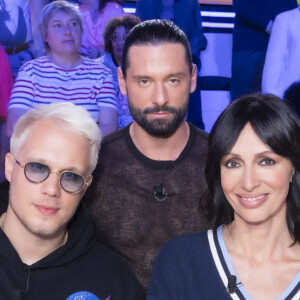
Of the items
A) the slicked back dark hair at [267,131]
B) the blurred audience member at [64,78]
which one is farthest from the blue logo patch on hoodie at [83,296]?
the blurred audience member at [64,78]

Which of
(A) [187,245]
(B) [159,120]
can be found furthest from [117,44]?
(A) [187,245]

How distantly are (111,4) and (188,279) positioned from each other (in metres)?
2.81

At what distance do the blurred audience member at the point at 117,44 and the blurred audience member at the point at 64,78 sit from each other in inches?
12.1

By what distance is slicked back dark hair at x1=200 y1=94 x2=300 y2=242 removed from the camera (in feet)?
7.61

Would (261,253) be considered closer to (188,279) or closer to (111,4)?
(188,279)

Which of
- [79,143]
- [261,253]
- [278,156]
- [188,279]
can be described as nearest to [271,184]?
[278,156]

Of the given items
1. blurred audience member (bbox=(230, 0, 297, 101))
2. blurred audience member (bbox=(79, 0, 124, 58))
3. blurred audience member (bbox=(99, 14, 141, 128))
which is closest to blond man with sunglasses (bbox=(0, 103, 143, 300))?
blurred audience member (bbox=(99, 14, 141, 128))

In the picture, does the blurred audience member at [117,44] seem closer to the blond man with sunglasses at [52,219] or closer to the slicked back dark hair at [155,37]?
the slicked back dark hair at [155,37]

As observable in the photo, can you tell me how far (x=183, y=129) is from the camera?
3.07 meters

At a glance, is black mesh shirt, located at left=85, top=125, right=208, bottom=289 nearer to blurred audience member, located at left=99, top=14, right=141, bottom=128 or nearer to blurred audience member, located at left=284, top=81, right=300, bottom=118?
blurred audience member, located at left=284, top=81, right=300, bottom=118

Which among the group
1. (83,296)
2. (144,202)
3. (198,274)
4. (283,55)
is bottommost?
(83,296)

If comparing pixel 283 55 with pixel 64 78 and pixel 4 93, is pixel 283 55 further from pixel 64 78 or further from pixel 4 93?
pixel 4 93

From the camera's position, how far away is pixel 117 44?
14.6 feet

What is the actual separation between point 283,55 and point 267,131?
1.95 metres
